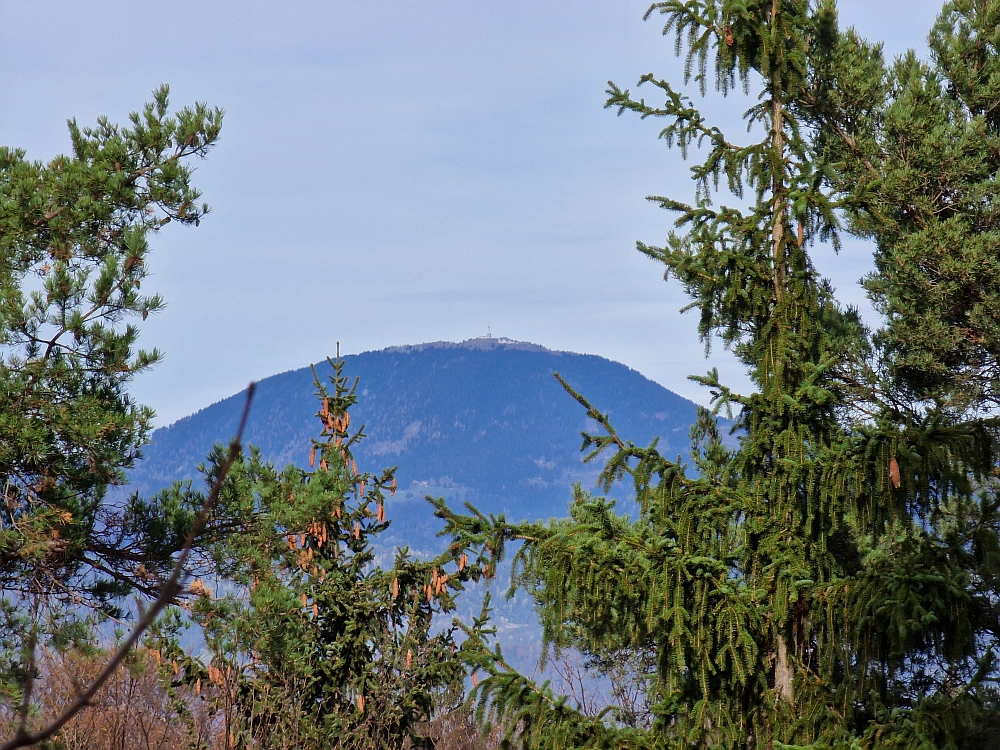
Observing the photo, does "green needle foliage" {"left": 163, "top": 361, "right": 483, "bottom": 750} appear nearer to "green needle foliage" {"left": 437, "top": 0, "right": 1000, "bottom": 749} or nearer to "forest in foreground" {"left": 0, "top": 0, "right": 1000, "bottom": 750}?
"forest in foreground" {"left": 0, "top": 0, "right": 1000, "bottom": 750}

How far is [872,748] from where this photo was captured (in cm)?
436

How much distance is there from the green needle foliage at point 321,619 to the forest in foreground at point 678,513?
4 cm

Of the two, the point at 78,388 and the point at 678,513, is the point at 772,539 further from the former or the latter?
the point at 78,388

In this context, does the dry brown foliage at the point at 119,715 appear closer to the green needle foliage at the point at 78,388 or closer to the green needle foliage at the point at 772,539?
the green needle foliage at the point at 78,388

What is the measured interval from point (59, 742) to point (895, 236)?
7.93 meters

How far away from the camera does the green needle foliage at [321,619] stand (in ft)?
23.8

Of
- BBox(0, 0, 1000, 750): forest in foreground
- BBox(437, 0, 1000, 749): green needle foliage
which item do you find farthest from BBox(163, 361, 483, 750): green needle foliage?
BBox(437, 0, 1000, 749): green needle foliage

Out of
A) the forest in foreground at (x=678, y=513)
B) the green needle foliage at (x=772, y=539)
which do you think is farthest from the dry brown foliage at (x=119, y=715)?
the green needle foliage at (x=772, y=539)

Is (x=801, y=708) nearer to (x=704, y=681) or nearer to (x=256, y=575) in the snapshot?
(x=704, y=681)

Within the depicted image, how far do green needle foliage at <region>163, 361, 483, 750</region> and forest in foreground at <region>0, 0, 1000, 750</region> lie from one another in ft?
0.12

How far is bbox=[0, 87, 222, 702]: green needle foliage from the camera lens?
6.54 metres

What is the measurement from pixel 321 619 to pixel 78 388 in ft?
11.6

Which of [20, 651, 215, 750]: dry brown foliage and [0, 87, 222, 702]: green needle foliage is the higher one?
[0, 87, 222, 702]: green needle foliage

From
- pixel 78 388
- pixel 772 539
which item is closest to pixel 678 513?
pixel 772 539
